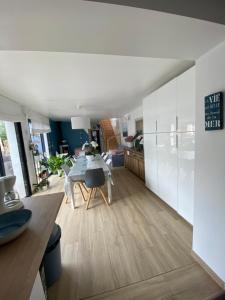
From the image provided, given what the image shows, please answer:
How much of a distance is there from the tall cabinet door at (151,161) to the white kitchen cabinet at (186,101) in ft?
2.79

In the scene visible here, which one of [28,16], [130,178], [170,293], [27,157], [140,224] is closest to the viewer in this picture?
[28,16]

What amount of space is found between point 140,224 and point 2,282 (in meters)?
2.05

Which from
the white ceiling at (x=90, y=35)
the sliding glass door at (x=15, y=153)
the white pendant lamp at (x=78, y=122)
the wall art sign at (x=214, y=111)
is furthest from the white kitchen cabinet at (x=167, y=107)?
the sliding glass door at (x=15, y=153)

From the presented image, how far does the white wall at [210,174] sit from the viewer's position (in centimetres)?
126

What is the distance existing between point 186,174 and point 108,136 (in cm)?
781

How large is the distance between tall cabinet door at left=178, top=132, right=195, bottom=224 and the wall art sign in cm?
72

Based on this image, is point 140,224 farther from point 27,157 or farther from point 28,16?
point 27,157

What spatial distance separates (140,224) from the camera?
2.42 m

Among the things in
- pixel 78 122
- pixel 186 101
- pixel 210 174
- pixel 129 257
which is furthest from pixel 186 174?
pixel 78 122

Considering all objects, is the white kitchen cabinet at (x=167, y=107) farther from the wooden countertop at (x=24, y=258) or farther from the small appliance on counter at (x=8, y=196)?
the small appliance on counter at (x=8, y=196)

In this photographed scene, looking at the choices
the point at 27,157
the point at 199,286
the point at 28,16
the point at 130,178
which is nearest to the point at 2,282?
the point at 28,16

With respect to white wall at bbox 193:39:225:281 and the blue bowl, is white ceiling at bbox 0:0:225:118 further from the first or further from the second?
the blue bowl

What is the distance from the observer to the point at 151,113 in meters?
3.16

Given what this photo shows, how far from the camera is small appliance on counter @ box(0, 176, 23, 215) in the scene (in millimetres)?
1131
